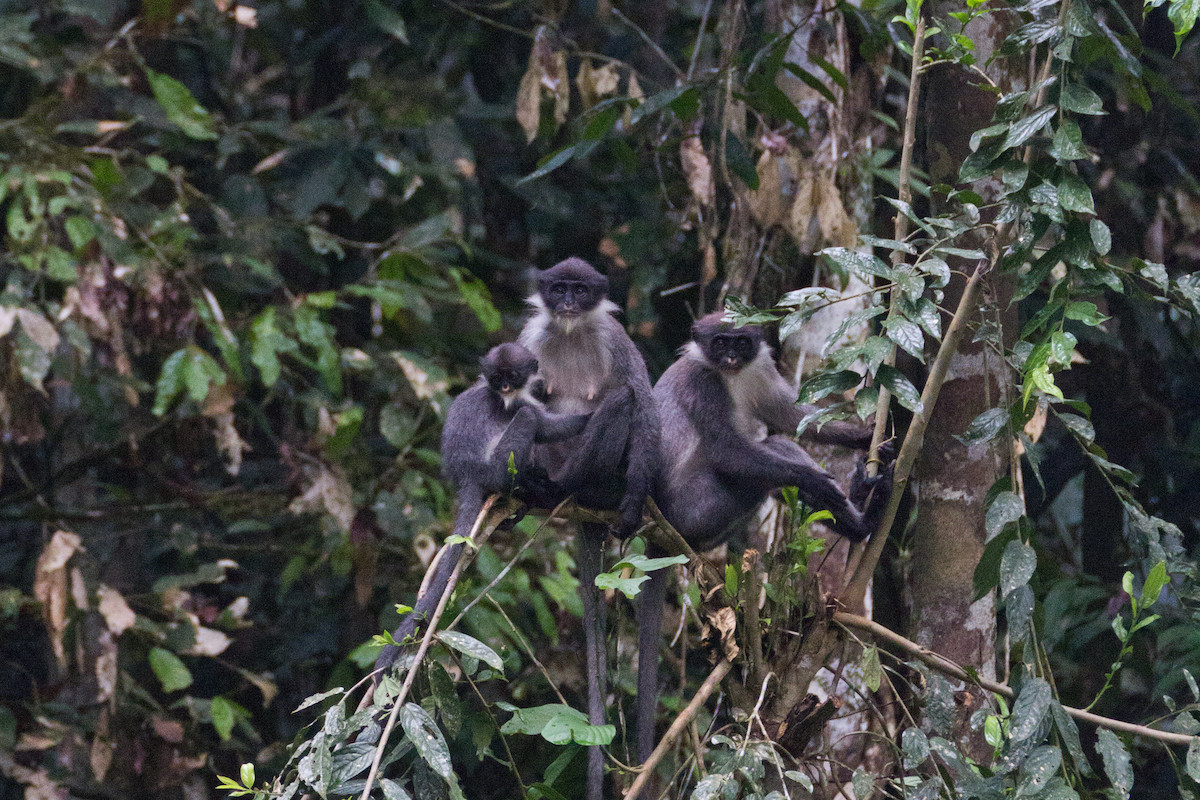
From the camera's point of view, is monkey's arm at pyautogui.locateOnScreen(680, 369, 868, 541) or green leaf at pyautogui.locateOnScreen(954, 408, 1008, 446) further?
monkey's arm at pyautogui.locateOnScreen(680, 369, 868, 541)

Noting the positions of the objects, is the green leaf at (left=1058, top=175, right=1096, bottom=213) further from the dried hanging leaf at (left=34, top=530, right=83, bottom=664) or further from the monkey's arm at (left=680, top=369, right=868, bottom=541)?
the dried hanging leaf at (left=34, top=530, right=83, bottom=664)

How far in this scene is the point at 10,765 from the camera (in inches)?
198

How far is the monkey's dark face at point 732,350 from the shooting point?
4066 mm

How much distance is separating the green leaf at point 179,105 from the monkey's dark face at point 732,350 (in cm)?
257

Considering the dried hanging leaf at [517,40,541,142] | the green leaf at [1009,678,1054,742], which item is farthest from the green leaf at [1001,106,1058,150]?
the dried hanging leaf at [517,40,541,142]

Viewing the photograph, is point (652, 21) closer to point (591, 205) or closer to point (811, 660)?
point (591, 205)

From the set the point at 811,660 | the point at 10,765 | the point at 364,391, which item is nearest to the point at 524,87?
the point at 364,391

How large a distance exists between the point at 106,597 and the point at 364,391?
1769 millimetres

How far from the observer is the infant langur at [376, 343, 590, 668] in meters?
3.67

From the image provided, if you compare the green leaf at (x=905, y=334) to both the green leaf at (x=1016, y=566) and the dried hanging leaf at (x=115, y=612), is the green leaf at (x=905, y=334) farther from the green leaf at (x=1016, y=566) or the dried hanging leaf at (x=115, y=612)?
the dried hanging leaf at (x=115, y=612)

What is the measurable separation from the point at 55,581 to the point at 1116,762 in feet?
13.5

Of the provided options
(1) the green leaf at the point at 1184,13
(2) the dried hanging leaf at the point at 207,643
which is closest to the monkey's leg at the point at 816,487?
(1) the green leaf at the point at 1184,13

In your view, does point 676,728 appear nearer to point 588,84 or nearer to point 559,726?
point 559,726

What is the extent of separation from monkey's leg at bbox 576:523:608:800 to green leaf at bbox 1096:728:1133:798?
3.91ft
